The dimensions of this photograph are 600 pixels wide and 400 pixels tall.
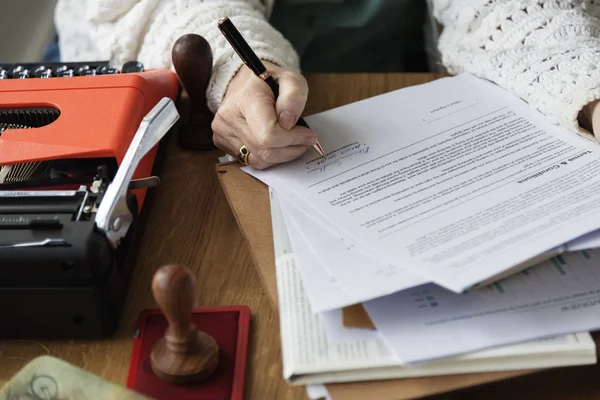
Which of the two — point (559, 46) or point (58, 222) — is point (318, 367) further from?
point (559, 46)

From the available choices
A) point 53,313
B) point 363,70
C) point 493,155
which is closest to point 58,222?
point 53,313

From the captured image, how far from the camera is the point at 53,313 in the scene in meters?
0.58

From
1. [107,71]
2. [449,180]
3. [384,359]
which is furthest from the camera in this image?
[107,71]

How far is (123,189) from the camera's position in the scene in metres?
0.56

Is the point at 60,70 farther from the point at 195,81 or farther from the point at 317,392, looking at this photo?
the point at 317,392

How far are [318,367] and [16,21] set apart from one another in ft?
3.43

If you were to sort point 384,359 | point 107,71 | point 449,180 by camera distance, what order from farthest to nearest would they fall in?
point 107,71 < point 449,180 < point 384,359

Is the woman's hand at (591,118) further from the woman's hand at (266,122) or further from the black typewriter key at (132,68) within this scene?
the black typewriter key at (132,68)

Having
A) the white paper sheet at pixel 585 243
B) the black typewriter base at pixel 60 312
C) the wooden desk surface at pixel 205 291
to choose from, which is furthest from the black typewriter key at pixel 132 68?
the white paper sheet at pixel 585 243

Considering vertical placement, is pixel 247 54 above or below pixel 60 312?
above

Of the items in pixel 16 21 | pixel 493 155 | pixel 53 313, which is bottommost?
pixel 16 21

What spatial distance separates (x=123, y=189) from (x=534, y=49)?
1.78ft

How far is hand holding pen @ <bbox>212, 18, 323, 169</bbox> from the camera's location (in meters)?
0.70
